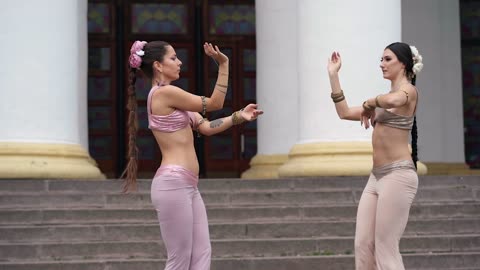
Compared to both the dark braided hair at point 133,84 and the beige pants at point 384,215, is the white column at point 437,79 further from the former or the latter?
the dark braided hair at point 133,84

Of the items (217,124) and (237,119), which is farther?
(217,124)

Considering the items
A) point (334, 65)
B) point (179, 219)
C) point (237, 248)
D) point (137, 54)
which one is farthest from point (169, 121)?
point (237, 248)

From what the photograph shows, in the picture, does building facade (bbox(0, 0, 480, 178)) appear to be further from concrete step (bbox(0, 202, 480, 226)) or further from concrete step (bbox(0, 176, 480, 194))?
concrete step (bbox(0, 202, 480, 226))

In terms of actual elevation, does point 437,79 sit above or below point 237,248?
above

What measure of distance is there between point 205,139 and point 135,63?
39.5 feet

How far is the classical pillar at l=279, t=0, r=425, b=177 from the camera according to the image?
12695 millimetres

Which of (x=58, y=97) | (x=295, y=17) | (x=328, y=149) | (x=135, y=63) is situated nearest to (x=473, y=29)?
(x=295, y=17)

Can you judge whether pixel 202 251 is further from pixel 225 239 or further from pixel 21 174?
pixel 21 174

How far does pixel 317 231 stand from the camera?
1040 cm

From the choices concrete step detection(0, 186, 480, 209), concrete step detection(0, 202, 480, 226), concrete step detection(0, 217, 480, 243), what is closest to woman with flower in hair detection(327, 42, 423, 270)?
concrete step detection(0, 217, 480, 243)

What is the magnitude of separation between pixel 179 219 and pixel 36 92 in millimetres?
7005

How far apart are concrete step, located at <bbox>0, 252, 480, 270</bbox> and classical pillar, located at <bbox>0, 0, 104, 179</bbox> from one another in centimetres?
313

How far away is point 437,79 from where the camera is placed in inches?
700

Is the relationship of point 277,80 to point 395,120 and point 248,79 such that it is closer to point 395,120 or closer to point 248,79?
point 248,79
